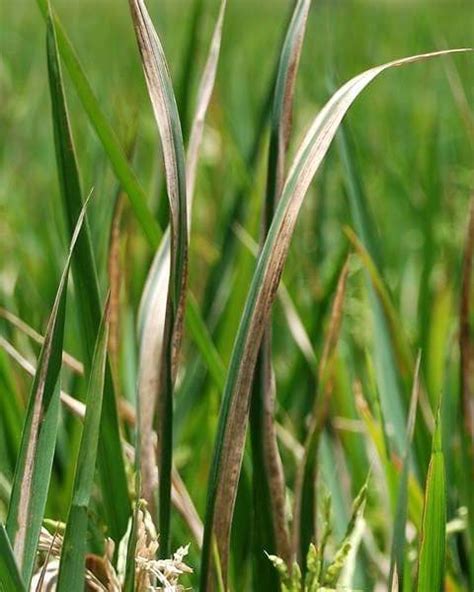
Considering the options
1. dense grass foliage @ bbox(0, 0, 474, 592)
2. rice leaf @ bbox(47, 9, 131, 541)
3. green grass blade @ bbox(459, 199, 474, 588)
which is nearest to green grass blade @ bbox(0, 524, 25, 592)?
dense grass foliage @ bbox(0, 0, 474, 592)

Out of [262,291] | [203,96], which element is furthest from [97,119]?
[262,291]

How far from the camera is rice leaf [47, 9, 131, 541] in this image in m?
0.44

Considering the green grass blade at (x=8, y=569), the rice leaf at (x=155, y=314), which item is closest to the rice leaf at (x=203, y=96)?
the rice leaf at (x=155, y=314)

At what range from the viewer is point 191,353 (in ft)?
3.17

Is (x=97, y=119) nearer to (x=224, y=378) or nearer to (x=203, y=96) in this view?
(x=203, y=96)

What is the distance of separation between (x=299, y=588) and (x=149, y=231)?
0.72 feet

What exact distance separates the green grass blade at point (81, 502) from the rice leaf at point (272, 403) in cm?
10

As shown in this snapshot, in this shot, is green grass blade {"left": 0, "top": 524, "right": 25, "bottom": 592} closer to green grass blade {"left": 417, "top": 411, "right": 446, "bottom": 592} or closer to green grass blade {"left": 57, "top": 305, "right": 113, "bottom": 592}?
green grass blade {"left": 57, "top": 305, "right": 113, "bottom": 592}

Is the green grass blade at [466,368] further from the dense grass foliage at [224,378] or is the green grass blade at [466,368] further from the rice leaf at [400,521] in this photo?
the rice leaf at [400,521]

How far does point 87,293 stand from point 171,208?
0.10m

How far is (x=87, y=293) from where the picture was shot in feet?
1.55

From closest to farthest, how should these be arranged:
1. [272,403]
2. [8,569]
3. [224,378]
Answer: [8,569] < [272,403] < [224,378]

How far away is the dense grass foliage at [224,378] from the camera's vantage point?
39cm

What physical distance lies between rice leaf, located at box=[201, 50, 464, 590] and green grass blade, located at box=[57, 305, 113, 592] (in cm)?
5
